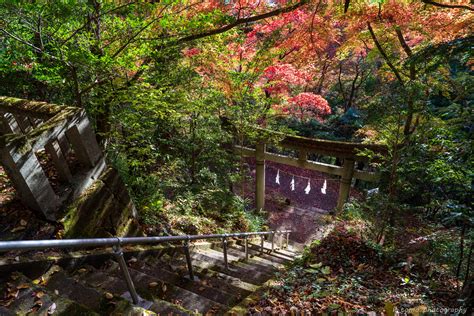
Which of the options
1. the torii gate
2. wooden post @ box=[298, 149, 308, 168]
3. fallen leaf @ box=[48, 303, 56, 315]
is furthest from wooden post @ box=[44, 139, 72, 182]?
wooden post @ box=[298, 149, 308, 168]

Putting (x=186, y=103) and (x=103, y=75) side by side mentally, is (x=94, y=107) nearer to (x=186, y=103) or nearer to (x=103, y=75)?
(x=103, y=75)

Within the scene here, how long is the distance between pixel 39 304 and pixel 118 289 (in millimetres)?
789

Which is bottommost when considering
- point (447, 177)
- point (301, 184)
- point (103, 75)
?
point (301, 184)

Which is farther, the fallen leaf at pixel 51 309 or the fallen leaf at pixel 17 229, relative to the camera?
the fallen leaf at pixel 17 229

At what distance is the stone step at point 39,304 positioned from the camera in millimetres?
1974

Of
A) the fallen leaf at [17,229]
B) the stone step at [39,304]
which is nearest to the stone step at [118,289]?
the stone step at [39,304]

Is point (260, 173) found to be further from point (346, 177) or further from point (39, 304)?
point (39, 304)

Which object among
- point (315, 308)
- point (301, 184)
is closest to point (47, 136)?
point (315, 308)

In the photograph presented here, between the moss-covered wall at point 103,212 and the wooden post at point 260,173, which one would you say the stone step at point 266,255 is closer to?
the moss-covered wall at point 103,212

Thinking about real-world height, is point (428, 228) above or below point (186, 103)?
below

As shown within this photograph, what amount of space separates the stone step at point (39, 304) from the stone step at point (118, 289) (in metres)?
0.44

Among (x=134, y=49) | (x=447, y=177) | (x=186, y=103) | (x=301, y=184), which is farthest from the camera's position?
(x=301, y=184)

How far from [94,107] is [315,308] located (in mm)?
4230

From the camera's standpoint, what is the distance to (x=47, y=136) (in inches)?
113
